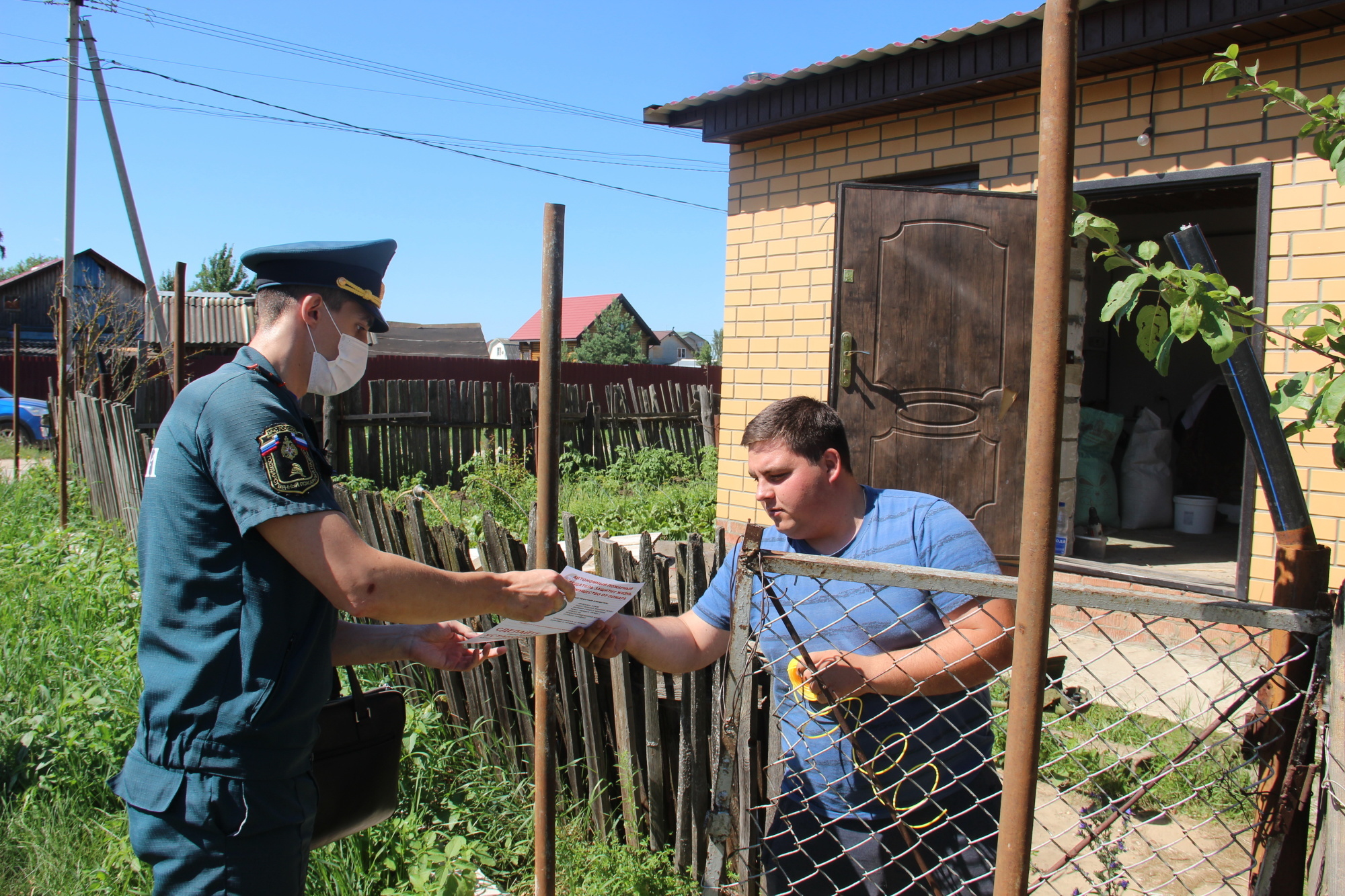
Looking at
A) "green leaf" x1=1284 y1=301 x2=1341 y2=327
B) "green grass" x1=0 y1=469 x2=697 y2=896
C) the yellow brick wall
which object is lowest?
"green grass" x1=0 y1=469 x2=697 y2=896

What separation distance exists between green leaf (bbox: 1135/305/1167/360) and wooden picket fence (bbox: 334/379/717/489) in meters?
8.73

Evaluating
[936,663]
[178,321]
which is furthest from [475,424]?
[936,663]

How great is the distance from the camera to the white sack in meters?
7.08

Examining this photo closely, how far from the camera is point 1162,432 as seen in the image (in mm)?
7105

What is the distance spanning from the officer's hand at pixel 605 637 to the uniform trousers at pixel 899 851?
1.73ft

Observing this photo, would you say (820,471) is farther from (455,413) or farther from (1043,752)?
(455,413)

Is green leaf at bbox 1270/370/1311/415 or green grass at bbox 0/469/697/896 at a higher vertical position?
green leaf at bbox 1270/370/1311/415

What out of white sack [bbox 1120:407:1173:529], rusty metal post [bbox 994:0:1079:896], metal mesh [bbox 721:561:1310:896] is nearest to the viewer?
rusty metal post [bbox 994:0:1079:896]

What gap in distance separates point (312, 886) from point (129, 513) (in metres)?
5.26

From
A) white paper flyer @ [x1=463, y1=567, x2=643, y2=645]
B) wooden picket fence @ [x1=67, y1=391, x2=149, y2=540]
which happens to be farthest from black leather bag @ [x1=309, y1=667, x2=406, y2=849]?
wooden picket fence @ [x1=67, y1=391, x2=149, y2=540]

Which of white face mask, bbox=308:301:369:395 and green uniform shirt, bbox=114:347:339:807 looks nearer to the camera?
green uniform shirt, bbox=114:347:339:807

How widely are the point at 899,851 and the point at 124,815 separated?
2.60 metres

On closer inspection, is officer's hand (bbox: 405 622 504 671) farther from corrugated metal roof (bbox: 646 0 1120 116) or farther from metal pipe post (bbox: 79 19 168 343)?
metal pipe post (bbox: 79 19 168 343)

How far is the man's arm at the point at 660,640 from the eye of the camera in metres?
2.06
